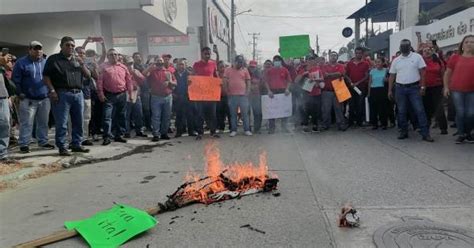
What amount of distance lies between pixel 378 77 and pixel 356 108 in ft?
3.80

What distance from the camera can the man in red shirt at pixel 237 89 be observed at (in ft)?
32.8

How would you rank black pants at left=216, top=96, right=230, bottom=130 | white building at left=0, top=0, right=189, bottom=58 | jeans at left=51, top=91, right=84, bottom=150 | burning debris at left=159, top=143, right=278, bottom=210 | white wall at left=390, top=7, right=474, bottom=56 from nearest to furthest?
burning debris at left=159, top=143, right=278, bottom=210 → jeans at left=51, top=91, right=84, bottom=150 → black pants at left=216, top=96, right=230, bottom=130 → white building at left=0, top=0, right=189, bottom=58 → white wall at left=390, top=7, right=474, bottom=56

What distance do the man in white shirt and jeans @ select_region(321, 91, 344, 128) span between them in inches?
79.6

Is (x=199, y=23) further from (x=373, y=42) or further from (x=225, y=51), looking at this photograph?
(x=225, y=51)

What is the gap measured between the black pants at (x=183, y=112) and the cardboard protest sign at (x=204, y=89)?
14.5 inches

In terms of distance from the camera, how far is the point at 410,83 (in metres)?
8.37

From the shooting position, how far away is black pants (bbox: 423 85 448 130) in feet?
29.9

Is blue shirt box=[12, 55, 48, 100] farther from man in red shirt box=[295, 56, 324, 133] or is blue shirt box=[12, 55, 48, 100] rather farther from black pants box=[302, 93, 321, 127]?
black pants box=[302, 93, 321, 127]

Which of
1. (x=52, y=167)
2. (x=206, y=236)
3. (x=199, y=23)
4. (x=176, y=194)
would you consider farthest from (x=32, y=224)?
(x=199, y=23)

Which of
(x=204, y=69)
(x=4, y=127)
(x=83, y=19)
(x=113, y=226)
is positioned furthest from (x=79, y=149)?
(x=83, y=19)

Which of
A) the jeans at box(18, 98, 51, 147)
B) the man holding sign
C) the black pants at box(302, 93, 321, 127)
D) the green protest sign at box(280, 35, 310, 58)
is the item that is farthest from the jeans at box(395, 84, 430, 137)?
the green protest sign at box(280, 35, 310, 58)

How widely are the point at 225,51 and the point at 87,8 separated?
41077 millimetres

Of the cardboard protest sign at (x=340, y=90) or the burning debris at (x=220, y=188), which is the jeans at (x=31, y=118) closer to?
the burning debris at (x=220, y=188)

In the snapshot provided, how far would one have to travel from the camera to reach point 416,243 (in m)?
3.29
